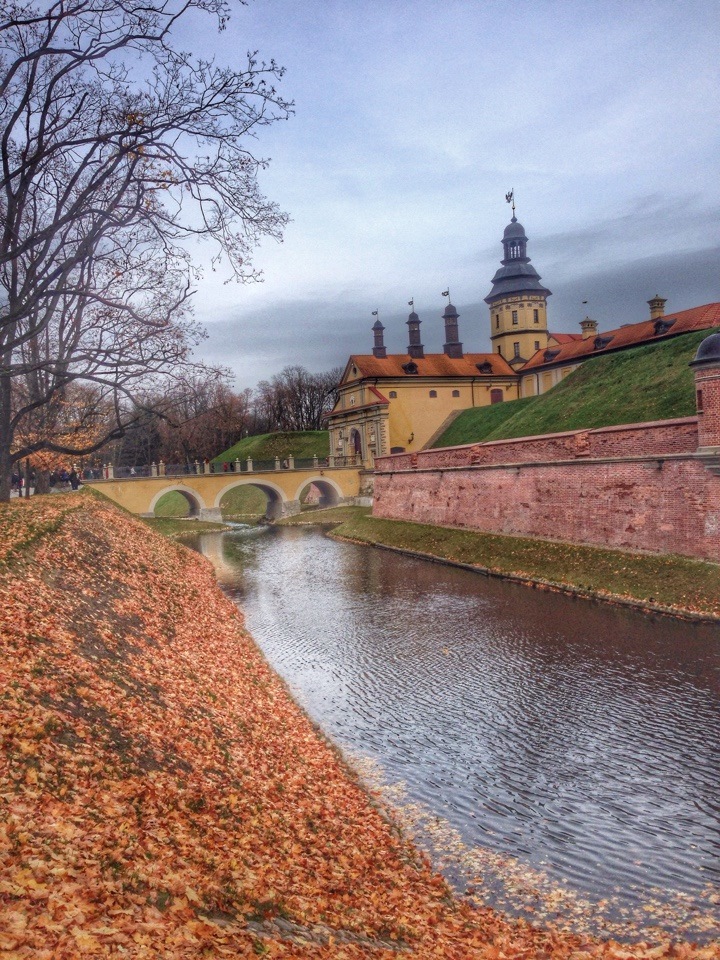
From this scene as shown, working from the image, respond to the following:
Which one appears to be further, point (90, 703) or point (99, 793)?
point (90, 703)

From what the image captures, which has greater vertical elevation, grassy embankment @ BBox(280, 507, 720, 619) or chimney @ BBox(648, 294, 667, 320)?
chimney @ BBox(648, 294, 667, 320)

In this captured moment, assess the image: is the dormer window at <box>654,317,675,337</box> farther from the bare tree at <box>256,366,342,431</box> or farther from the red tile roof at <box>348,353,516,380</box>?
Answer: the bare tree at <box>256,366,342,431</box>

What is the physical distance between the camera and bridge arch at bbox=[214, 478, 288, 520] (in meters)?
56.4

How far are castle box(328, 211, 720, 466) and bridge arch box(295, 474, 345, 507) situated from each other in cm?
351

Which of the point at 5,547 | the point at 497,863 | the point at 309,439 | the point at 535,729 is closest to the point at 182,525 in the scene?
the point at 309,439

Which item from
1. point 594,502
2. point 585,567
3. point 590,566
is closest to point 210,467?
point 594,502

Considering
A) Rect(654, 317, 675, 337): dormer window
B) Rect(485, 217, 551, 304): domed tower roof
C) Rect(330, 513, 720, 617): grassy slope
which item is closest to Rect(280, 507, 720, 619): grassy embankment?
Rect(330, 513, 720, 617): grassy slope

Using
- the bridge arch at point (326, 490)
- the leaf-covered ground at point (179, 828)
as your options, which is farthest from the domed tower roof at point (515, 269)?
the leaf-covered ground at point (179, 828)

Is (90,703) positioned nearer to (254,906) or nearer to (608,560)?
(254,906)

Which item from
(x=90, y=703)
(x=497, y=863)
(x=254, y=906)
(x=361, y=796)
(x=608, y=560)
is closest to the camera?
(x=254, y=906)

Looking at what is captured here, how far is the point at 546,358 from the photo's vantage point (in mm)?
65062

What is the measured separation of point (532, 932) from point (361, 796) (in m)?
3.44

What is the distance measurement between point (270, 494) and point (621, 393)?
3000cm

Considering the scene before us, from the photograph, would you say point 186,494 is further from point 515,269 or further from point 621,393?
point 515,269
